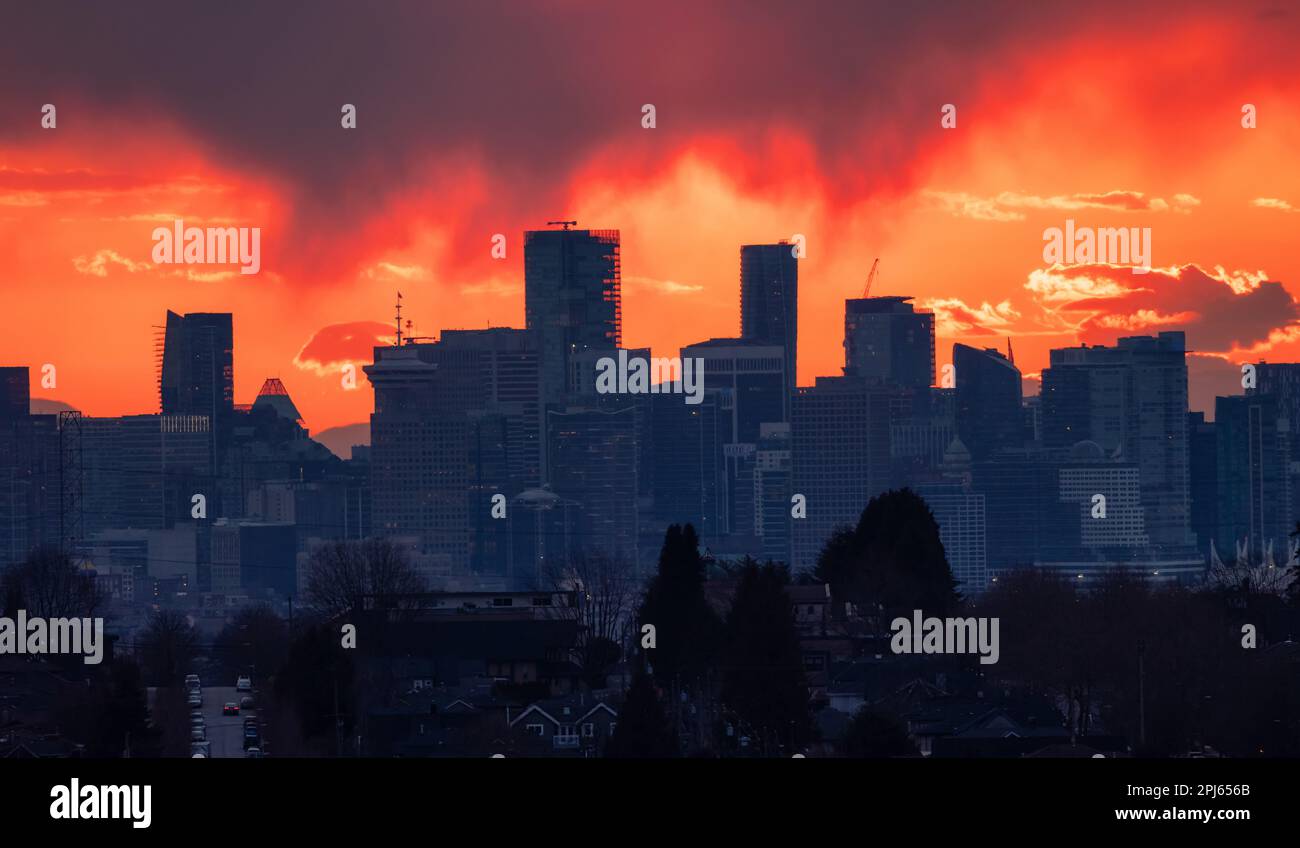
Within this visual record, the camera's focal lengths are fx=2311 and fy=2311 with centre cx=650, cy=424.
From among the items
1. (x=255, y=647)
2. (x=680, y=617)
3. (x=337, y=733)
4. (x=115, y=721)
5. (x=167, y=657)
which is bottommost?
(x=255, y=647)

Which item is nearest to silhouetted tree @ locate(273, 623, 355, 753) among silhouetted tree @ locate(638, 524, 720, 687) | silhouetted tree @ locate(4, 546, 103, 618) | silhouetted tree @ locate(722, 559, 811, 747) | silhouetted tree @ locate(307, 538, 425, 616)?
silhouetted tree @ locate(638, 524, 720, 687)

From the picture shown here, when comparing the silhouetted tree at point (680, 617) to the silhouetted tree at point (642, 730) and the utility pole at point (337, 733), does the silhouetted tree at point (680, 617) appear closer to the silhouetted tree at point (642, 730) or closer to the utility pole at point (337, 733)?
the utility pole at point (337, 733)

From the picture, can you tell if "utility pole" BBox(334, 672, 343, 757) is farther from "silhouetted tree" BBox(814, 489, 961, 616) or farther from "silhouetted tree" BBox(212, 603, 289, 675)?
"silhouetted tree" BBox(212, 603, 289, 675)

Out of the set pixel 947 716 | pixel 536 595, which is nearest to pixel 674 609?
pixel 947 716

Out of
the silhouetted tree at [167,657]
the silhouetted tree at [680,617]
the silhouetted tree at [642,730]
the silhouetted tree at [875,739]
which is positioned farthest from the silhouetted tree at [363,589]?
the silhouetted tree at [875,739]

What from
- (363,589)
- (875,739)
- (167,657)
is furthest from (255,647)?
(875,739)

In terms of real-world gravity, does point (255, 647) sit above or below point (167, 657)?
below

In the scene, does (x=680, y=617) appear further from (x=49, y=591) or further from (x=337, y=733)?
(x=49, y=591)

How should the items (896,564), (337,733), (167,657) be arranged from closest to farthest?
1. (337,733)
2. (896,564)
3. (167,657)
